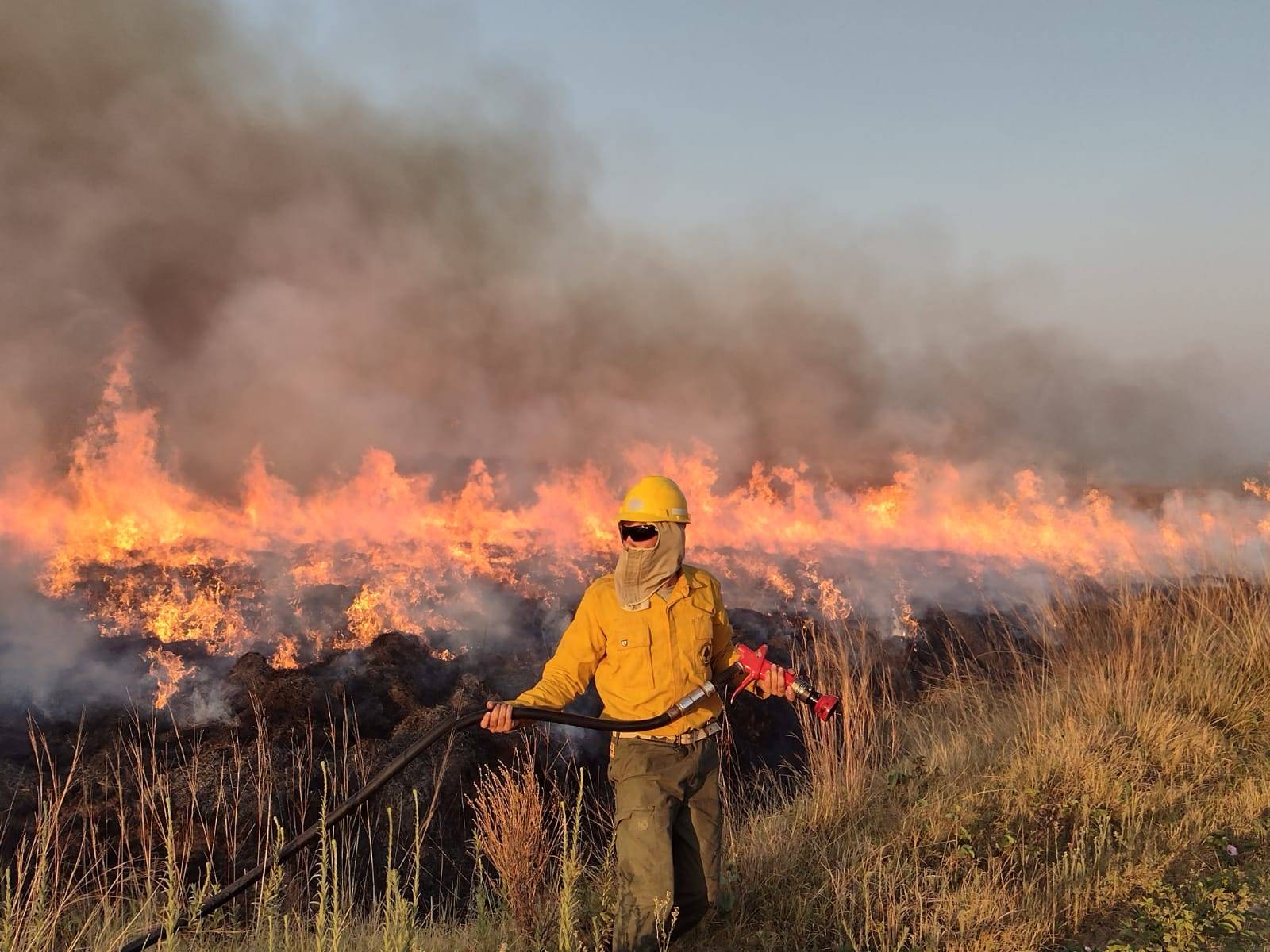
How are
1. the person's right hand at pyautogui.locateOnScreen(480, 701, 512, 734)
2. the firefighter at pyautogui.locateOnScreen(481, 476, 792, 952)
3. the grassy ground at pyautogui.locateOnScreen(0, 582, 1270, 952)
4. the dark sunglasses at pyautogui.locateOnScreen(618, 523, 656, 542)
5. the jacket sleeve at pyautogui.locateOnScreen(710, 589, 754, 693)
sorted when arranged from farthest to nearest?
the jacket sleeve at pyautogui.locateOnScreen(710, 589, 754, 693) → the grassy ground at pyautogui.locateOnScreen(0, 582, 1270, 952) → the dark sunglasses at pyautogui.locateOnScreen(618, 523, 656, 542) → the firefighter at pyautogui.locateOnScreen(481, 476, 792, 952) → the person's right hand at pyautogui.locateOnScreen(480, 701, 512, 734)

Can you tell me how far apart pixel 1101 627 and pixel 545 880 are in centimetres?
600

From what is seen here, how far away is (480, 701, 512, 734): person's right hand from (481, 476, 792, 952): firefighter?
0.47 ft

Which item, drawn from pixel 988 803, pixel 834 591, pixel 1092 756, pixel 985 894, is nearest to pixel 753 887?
pixel 985 894

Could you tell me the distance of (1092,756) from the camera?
5191 mm

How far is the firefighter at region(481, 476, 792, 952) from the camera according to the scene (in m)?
3.36

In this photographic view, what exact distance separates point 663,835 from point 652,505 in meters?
1.40

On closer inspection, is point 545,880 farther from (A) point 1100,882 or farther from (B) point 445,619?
(B) point 445,619

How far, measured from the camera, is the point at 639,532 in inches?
137

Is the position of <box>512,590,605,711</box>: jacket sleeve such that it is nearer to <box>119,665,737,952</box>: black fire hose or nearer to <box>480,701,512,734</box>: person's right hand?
<box>119,665,737,952</box>: black fire hose

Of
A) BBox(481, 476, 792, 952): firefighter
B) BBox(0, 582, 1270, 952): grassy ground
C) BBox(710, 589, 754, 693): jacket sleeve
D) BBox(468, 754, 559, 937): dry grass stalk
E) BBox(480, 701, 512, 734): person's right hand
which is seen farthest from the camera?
BBox(468, 754, 559, 937): dry grass stalk

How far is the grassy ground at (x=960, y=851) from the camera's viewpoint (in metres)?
3.62

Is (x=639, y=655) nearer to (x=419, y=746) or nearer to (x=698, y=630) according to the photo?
(x=698, y=630)

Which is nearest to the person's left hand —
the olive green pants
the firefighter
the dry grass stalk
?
the firefighter

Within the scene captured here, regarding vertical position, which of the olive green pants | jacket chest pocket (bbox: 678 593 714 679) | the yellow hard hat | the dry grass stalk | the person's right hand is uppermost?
the yellow hard hat
